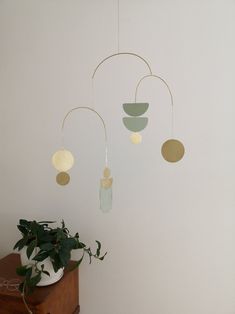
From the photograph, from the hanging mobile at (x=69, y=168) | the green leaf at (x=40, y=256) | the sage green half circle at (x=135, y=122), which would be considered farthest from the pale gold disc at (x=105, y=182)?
the green leaf at (x=40, y=256)

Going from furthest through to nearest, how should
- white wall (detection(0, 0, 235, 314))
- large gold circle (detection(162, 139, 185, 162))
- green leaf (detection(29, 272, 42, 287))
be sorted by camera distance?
white wall (detection(0, 0, 235, 314)) < green leaf (detection(29, 272, 42, 287)) < large gold circle (detection(162, 139, 185, 162))

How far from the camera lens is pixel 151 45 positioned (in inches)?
61.2

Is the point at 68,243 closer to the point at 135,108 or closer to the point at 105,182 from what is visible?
the point at 105,182

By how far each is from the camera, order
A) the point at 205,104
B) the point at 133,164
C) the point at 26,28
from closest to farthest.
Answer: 1. the point at 205,104
2. the point at 133,164
3. the point at 26,28

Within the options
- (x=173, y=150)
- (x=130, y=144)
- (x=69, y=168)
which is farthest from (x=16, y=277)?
(x=173, y=150)

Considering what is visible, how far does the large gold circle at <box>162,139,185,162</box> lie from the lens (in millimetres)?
1182

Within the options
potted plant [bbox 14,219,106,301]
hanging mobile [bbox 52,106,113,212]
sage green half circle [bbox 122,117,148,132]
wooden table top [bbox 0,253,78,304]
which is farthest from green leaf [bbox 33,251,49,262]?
sage green half circle [bbox 122,117,148,132]

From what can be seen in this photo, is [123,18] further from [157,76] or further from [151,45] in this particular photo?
[157,76]

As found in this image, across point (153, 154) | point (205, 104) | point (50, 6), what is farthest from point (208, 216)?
point (50, 6)

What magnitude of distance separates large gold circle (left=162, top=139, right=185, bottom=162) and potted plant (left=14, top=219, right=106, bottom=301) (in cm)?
62

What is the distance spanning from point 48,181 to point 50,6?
1009mm

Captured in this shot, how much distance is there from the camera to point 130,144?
1.61m

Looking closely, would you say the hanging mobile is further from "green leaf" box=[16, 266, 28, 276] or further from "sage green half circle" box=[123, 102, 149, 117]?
"green leaf" box=[16, 266, 28, 276]

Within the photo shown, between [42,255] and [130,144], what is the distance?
715 mm
